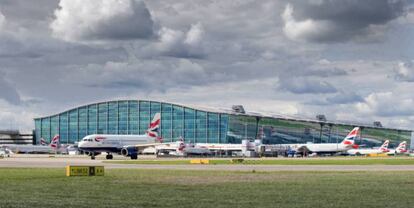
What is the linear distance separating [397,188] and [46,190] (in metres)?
16.9

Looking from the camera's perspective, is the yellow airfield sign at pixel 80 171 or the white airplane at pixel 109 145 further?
the white airplane at pixel 109 145

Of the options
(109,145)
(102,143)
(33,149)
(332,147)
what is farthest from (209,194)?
(33,149)

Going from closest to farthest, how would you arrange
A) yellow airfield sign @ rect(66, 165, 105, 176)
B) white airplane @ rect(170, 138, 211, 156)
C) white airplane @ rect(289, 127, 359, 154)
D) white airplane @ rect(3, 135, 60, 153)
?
yellow airfield sign @ rect(66, 165, 105, 176)
white airplane @ rect(170, 138, 211, 156)
white airplane @ rect(289, 127, 359, 154)
white airplane @ rect(3, 135, 60, 153)

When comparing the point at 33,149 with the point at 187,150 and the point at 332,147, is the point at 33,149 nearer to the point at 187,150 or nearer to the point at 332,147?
the point at 187,150

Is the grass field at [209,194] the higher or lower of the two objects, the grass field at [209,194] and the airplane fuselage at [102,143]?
the lower

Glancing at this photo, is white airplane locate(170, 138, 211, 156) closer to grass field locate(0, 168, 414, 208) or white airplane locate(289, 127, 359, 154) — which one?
white airplane locate(289, 127, 359, 154)

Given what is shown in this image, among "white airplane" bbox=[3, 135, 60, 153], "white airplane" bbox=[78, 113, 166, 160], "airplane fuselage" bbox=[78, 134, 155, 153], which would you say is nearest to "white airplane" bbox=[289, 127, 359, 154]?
"white airplane" bbox=[3, 135, 60, 153]

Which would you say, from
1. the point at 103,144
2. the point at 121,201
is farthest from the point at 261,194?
the point at 103,144

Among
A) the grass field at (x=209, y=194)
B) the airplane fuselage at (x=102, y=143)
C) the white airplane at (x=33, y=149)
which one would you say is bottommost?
the white airplane at (x=33, y=149)

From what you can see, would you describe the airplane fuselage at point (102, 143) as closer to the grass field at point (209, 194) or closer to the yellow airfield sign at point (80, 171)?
the yellow airfield sign at point (80, 171)

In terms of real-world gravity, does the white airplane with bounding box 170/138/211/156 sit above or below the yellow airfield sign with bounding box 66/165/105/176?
below

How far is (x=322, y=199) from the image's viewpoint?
26469mm

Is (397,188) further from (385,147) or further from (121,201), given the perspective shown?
(385,147)

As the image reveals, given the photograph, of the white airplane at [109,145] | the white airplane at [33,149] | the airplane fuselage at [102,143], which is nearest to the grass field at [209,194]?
the white airplane at [109,145]
